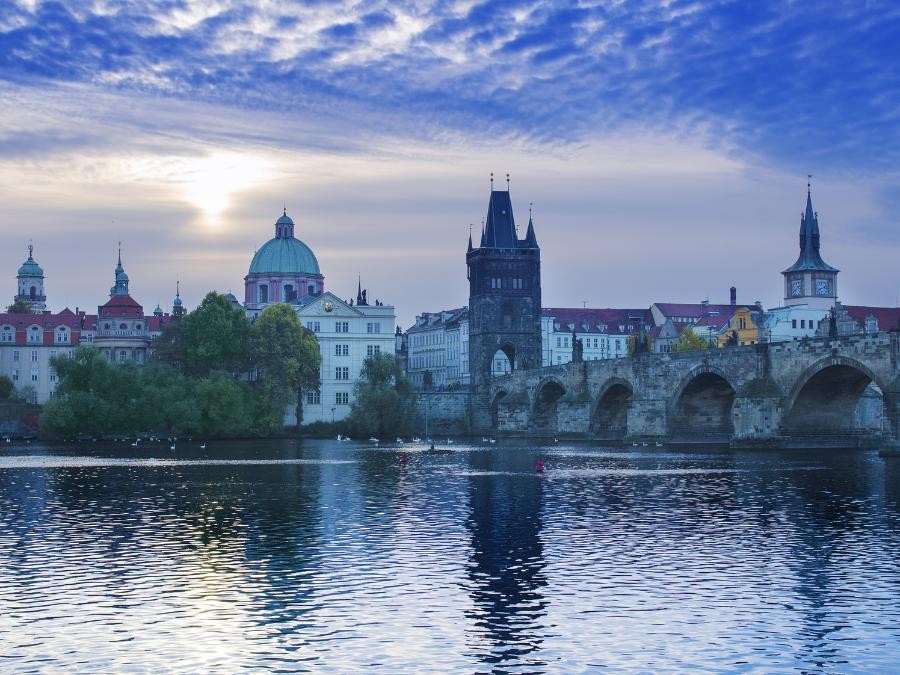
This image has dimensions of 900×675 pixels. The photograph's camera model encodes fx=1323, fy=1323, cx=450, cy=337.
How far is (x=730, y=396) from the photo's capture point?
9512 cm

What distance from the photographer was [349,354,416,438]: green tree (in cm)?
12581

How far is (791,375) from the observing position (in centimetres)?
7812

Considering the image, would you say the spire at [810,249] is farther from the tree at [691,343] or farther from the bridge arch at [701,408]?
the bridge arch at [701,408]

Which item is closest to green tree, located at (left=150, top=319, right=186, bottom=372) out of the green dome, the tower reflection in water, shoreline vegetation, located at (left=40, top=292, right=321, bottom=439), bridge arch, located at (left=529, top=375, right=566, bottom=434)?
shoreline vegetation, located at (left=40, top=292, right=321, bottom=439)

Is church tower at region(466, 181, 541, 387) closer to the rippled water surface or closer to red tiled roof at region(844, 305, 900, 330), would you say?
red tiled roof at region(844, 305, 900, 330)

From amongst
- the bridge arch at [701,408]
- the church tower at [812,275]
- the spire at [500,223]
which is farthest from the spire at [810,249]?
the bridge arch at [701,408]

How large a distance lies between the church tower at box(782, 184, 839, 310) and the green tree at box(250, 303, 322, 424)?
→ 76.2 m

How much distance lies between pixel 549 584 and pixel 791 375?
54274 millimetres

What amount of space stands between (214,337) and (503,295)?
44.4m

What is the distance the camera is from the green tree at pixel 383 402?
12581 cm

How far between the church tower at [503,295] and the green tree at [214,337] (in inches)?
1433

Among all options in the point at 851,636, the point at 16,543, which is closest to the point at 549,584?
the point at 851,636

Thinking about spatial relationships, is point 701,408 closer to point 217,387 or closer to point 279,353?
point 217,387

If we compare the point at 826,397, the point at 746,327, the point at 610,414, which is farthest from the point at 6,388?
the point at 826,397
